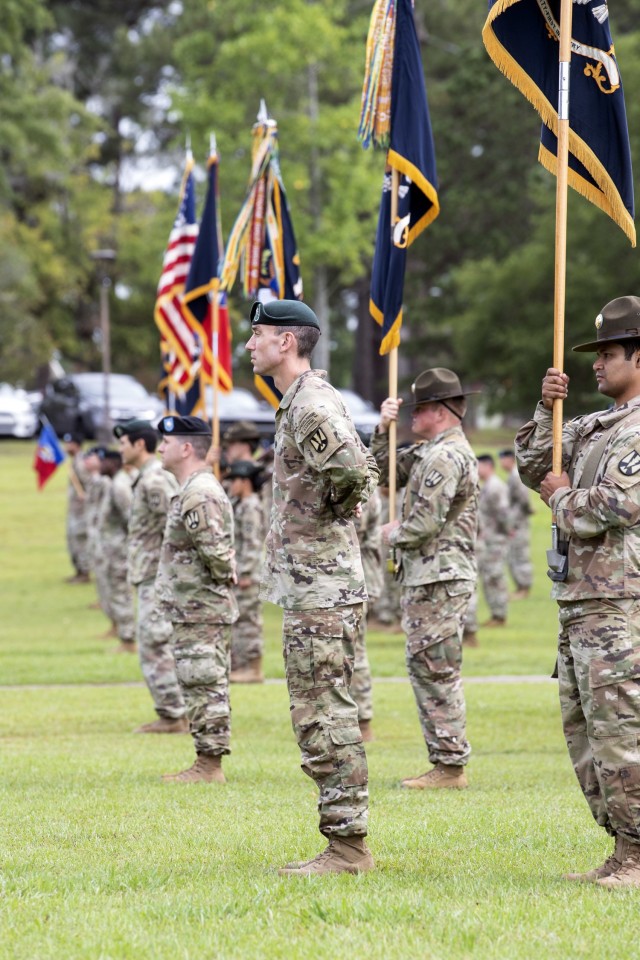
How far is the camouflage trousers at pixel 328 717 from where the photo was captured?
6.11 metres

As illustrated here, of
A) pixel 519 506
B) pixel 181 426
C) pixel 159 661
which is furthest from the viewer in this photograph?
pixel 519 506

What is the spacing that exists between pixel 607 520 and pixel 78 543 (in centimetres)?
2134

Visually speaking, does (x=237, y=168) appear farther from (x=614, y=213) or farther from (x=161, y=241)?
(x=614, y=213)

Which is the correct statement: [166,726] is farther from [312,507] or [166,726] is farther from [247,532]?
[312,507]

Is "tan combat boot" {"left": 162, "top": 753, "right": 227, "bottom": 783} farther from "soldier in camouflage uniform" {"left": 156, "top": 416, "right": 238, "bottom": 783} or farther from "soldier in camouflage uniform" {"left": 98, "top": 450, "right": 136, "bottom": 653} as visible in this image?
"soldier in camouflage uniform" {"left": 98, "top": 450, "right": 136, "bottom": 653}

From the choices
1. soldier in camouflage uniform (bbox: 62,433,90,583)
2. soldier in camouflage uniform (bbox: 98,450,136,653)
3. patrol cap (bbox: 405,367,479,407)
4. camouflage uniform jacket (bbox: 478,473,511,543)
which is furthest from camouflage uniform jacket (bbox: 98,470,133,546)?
patrol cap (bbox: 405,367,479,407)

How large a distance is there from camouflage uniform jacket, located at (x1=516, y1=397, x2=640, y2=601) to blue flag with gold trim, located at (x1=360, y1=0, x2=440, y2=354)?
413cm

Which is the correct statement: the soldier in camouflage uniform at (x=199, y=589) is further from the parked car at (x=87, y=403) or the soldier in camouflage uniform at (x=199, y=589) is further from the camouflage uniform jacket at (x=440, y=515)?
the parked car at (x=87, y=403)

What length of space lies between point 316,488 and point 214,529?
3328mm

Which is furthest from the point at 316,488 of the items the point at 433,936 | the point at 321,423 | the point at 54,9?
the point at 54,9

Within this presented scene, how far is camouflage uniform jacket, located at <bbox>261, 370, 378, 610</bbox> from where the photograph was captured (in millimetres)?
6086

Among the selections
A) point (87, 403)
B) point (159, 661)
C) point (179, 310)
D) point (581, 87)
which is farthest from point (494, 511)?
point (87, 403)

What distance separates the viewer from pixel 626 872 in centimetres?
581

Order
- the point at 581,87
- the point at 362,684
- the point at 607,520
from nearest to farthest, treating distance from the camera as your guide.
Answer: the point at 607,520, the point at 581,87, the point at 362,684
